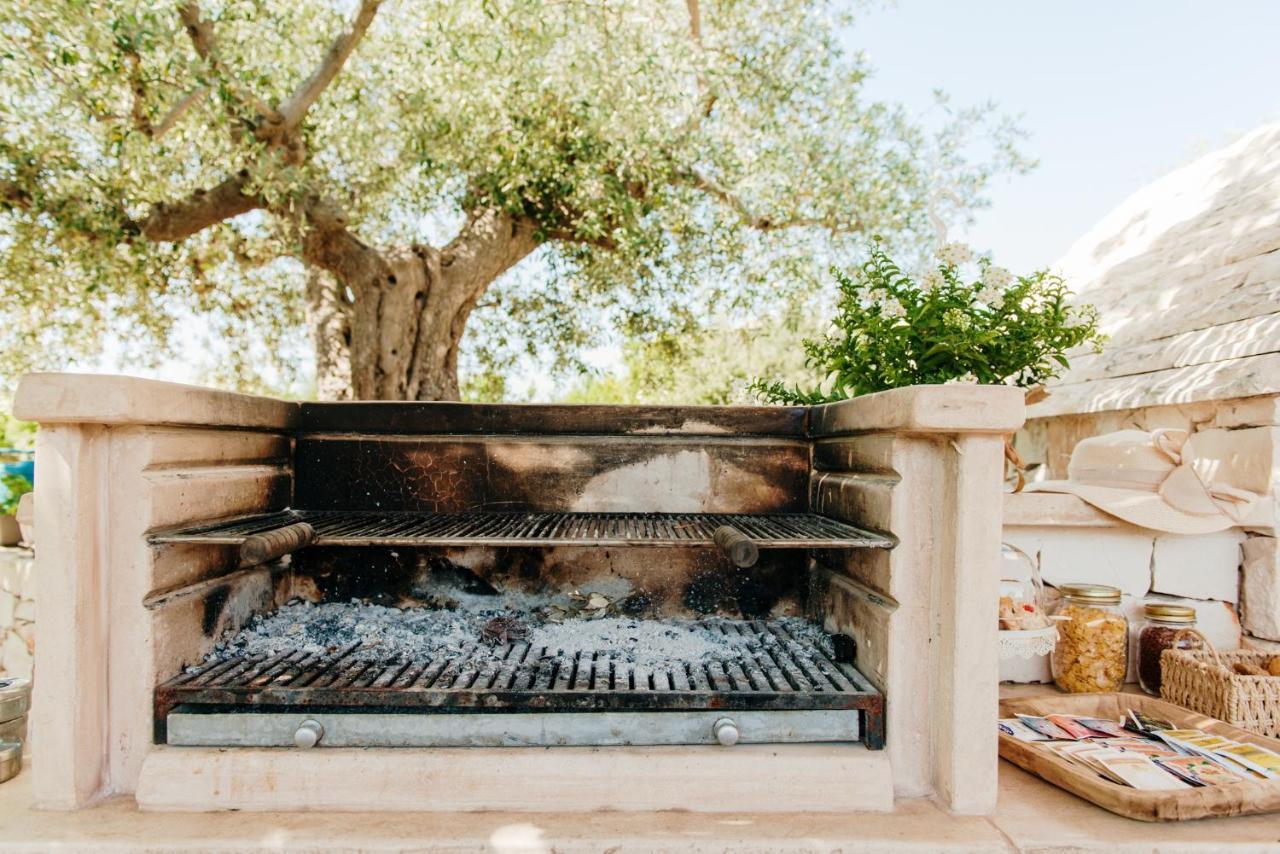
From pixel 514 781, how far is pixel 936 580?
1.44 metres

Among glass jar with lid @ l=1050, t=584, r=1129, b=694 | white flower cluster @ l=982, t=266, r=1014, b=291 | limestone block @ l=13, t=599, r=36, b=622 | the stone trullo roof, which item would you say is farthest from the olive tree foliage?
glass jar with lid @ l=1050, t=584, r=1129, b=694

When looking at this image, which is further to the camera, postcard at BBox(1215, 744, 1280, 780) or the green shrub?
the green shrub

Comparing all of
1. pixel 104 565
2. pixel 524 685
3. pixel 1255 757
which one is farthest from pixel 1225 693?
pixel 104 565

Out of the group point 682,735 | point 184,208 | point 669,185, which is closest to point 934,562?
point 682,735

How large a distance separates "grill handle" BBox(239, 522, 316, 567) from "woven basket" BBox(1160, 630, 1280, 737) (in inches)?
133

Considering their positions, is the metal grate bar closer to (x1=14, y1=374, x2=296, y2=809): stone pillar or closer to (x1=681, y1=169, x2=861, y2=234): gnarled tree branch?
(x1=14, y1=374, x2=296, y2=809): stone pillar

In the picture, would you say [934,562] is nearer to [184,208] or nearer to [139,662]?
[139,662]

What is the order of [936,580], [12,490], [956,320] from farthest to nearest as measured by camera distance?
[12,490]
[956,320]
[936,580]

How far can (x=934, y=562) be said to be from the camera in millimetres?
2402

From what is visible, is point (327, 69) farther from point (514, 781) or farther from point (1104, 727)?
point (1104, 727)

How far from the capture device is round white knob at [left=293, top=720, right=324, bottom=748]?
2309 millimetres

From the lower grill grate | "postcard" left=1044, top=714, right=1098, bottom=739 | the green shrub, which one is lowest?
"postcard" left=1044, top=714, right=1098, bottom=739

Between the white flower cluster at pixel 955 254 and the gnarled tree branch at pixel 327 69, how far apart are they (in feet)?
15.0

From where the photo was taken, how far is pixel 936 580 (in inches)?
94.3
